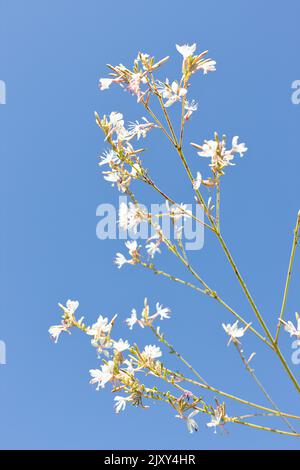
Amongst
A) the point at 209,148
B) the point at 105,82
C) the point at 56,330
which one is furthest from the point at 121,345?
the point at 105,82

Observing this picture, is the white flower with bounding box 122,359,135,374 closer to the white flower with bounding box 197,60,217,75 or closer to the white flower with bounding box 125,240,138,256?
the white flower with bounding box 125,240,138,256

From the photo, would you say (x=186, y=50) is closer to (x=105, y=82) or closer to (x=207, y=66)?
(x=207, y=66)

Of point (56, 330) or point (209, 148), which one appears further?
point (56, 330)

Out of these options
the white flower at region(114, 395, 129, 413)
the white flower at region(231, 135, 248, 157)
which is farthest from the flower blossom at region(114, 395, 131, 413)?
the white flower at region(231, 135, 248, 157)

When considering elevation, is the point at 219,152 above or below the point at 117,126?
below

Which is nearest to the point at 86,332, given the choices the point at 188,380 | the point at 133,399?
the point at 133,399

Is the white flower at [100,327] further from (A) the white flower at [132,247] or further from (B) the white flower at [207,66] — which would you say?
(B) the white flower at [207,66]

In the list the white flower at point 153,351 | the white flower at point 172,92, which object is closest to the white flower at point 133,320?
the white flower at point 153,351

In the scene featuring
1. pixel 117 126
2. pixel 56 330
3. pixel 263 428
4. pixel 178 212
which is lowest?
pixel 263 428
